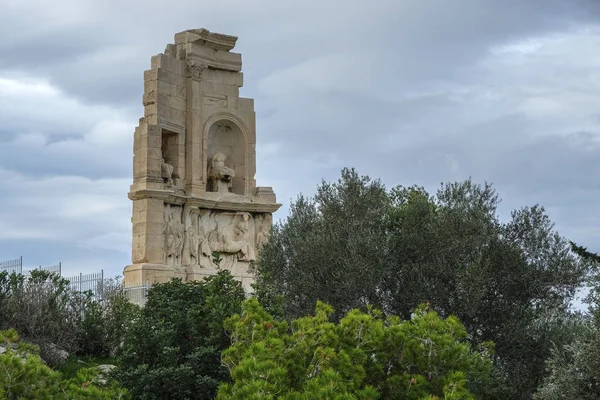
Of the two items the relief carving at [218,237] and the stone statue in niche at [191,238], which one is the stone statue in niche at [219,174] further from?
the stone statue in niche at [191,238]

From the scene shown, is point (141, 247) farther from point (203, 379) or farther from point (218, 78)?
point (203, 379)

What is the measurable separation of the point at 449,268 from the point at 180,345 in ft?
23.5

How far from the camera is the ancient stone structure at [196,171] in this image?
32625 millimetres

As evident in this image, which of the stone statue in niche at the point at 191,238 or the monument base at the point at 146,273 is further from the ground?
the stone statue in niche at the point at 191,238

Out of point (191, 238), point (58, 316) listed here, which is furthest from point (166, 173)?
point (58, 316)

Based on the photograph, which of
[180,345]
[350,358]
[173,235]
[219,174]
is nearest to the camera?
[350,358]

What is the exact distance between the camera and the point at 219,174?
35.1 metres

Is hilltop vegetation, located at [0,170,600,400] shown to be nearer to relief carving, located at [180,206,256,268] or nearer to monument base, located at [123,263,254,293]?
monument base, located at [123,263,254,293]

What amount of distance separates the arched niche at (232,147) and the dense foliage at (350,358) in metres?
16.8

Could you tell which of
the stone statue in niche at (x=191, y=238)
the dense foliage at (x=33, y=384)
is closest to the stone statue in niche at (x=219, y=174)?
the stone statue in niche at (x=191, y=238)

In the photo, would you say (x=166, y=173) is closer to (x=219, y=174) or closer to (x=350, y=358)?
(x=219, y=174)

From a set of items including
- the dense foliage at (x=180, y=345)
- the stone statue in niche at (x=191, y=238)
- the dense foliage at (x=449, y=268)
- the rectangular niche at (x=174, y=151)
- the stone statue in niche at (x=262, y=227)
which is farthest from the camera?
the stone statue in niche at (x=262, y=227)

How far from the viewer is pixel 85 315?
2816cm

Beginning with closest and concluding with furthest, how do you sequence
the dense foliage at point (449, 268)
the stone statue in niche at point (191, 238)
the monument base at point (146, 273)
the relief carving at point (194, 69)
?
the dense foliage at point (449, 268), the monument base at point (146, 273), the stone statue in niche at point (191, 238), the relief carving at point (194, 69)
